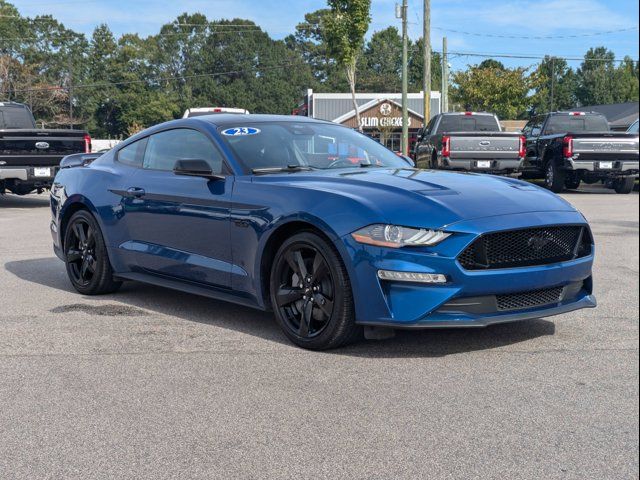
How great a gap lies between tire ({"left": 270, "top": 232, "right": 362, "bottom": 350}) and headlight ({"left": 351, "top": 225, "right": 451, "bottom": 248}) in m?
0.26

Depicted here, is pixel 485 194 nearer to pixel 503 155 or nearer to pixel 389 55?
pixel 503 155

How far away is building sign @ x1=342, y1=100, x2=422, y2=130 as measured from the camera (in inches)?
2484

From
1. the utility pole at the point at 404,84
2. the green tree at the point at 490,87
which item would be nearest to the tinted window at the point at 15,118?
the utility pole at the point at 404,84

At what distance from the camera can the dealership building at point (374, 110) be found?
207 feet

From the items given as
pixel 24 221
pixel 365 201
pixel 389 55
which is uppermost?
pixel 389 55

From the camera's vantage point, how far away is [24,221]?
558 inches

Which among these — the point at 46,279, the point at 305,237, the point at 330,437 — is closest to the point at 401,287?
the point at 305,237

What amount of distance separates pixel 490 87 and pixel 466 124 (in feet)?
136

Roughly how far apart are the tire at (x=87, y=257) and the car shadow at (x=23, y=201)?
1109 cm

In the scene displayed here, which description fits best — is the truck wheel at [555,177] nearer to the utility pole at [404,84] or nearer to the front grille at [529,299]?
the utility pole at [404,84]

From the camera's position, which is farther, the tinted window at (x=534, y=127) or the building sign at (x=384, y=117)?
the building sign at (x=384, y=117)

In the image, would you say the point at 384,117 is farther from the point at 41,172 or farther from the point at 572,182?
the point at 41,172

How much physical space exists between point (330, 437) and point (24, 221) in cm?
1159

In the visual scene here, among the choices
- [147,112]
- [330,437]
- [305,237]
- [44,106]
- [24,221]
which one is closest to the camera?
[330,437]
